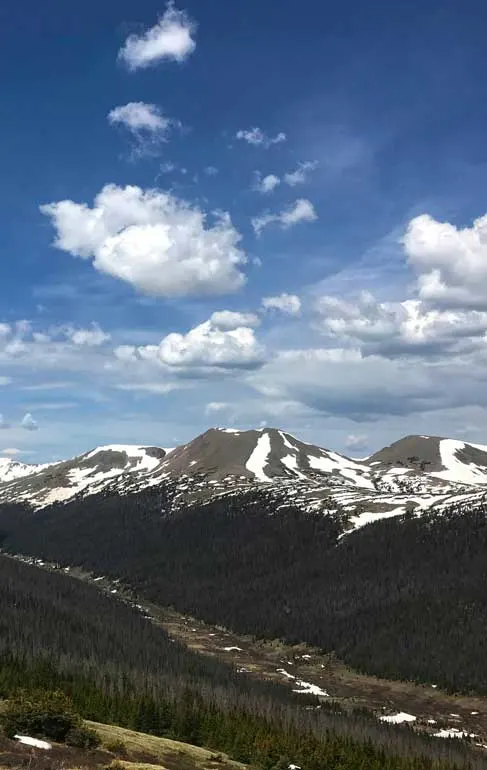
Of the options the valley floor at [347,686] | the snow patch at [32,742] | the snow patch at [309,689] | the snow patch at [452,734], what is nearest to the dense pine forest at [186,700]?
the snow patch at [452,734]

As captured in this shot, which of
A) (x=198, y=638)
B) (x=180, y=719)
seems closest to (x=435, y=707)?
(x=180, y=719)

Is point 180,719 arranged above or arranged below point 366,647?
above

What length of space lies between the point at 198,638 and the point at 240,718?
107 m

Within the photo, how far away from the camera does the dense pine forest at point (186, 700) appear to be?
254 ft

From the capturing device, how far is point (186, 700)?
10075cm

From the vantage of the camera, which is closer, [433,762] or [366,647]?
[433,762]

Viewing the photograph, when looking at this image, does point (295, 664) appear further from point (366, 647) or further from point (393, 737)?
Answer: point (393, 737)

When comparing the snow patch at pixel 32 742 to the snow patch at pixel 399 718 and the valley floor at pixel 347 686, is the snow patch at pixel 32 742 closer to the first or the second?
the valley floor at pixel 347 686

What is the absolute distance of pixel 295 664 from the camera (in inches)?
6644

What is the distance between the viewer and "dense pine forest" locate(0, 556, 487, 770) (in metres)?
77.5

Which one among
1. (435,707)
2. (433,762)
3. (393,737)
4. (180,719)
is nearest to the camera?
(433,762)

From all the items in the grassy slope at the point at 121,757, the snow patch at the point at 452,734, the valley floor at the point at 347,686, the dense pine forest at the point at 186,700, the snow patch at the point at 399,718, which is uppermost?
the grassy slope at the point at 121,757

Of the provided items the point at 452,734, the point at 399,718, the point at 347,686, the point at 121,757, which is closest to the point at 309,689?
the point at 347,686

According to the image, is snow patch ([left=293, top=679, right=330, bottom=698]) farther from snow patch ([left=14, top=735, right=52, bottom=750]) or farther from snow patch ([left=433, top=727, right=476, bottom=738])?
snow patch ([left=14, top=735, right=52, bottom=750])
